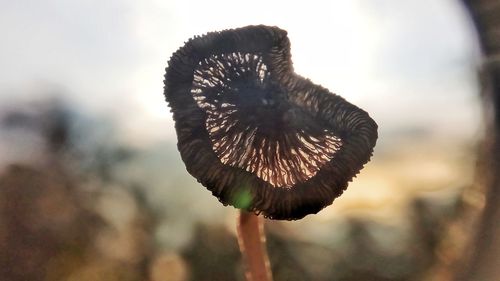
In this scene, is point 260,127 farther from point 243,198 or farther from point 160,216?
point 160,216

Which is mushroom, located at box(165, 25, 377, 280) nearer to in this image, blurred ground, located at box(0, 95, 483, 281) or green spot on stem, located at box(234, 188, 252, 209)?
green spot on stem, located at box(234, 188, 252, 209)

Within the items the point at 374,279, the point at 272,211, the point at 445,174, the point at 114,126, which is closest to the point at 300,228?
the point at 374,279

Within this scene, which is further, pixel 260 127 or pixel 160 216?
pixel 160 216

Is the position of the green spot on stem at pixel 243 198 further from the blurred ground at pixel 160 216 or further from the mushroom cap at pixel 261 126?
the blurred ground at pixel 160 216

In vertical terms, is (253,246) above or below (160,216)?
below

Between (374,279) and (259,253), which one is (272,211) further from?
(374,279)

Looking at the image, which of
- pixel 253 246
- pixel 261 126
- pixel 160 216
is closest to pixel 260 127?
pixel 261 126

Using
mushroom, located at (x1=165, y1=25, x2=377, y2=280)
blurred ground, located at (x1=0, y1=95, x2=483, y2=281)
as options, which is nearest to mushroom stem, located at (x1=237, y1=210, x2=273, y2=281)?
mushroom, located at (x1=165, y1=25, x2=377, y2=280)
